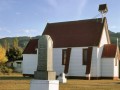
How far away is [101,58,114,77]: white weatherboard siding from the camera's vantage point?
48.8 metres

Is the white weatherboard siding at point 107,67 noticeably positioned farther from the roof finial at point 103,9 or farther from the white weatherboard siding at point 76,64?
the roof finial at point 103,9

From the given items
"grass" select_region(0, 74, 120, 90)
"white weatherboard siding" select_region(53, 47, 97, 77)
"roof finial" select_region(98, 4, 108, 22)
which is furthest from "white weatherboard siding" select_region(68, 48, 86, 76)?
"grass" select_region(0, 74, 120, 90)

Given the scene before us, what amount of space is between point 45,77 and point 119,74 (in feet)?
136

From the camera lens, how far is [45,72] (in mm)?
14117

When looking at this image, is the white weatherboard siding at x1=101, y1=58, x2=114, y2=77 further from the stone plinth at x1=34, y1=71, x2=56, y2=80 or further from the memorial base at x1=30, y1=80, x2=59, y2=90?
the memorial base at x1=30, y1=80, x2=59, y2=90

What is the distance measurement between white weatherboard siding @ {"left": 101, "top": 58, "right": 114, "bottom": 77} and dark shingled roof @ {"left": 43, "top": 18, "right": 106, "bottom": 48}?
317cm

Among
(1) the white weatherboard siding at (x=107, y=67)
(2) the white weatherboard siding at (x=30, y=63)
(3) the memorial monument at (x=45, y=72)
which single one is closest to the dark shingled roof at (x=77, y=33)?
(1) the white weatherboard siding at (x=107, y=67)

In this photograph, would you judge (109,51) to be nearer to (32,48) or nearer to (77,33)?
(77,33)

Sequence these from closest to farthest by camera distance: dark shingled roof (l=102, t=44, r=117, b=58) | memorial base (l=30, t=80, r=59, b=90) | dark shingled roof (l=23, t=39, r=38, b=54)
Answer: memorial base (l=30, t=80, r=59, b=90), dark shingled roof (l=102, t=44, r=117, b=58), dark shingled roof (l=23, t=39, r=38, b=54)

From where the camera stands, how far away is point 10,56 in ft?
315

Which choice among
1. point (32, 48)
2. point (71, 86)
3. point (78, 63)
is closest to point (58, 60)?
point (78, 63)

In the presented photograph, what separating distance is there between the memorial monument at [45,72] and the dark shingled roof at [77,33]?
34.5m

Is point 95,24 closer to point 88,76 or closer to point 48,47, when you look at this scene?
point 88,76

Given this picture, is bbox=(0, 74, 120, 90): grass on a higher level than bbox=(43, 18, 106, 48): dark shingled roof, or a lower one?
lower
